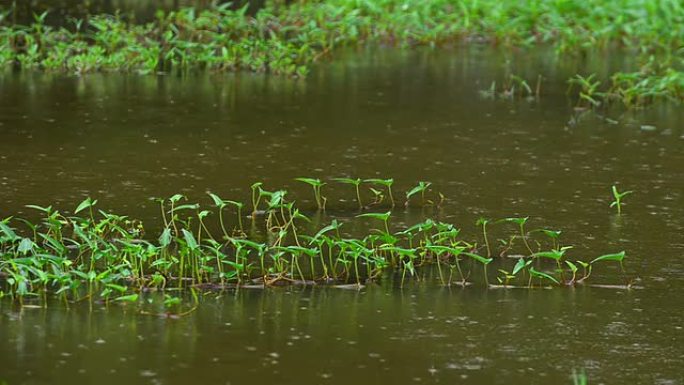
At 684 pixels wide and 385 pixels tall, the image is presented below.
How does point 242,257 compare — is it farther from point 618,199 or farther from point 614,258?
point 618,199

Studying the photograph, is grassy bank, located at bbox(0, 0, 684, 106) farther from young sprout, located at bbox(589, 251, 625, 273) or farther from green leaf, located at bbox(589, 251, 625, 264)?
green leaf, located at bbox(589, 251, 625, 264)

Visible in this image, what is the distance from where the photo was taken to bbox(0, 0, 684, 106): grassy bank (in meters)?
9.39

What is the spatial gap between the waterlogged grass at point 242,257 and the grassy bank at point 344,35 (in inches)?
143

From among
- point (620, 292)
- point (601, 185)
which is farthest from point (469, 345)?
point (601, 185)

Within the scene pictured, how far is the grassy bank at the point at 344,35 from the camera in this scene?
9.39 m

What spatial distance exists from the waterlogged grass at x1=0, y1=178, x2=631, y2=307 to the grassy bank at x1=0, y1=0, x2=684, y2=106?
3.62 m

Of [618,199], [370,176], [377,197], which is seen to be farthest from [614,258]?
[370,176]

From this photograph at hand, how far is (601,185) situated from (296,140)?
166cm

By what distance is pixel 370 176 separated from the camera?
6598 mm

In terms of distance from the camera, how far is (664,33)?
36.3 ft

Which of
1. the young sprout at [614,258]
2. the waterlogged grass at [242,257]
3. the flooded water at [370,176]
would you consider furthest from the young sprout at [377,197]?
the young sprout at [614,258]

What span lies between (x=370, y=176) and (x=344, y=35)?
460 cm

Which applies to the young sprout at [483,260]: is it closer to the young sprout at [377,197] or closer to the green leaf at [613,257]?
the green leaf at [613,257]

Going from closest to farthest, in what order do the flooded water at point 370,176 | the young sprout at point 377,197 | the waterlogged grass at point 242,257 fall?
the flooded water at point 370,176, the waterlogged grass at point 242,257, the young sprout at point 377,197
